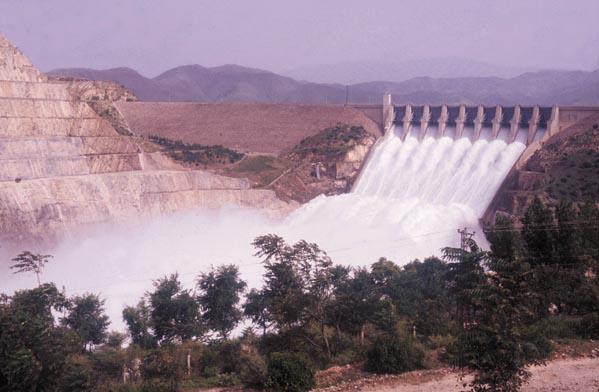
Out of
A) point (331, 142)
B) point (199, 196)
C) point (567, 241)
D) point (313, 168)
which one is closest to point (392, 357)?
point (567, 241)

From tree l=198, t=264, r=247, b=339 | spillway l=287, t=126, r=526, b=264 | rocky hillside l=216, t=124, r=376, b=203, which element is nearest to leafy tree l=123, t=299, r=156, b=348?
tree l=198, t=264, r=247, b=339

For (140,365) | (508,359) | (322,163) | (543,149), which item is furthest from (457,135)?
(508,359)


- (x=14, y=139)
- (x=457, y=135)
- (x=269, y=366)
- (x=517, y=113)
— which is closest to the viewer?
(x=269, y=366)

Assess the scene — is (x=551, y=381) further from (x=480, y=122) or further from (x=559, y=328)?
(x=480, y=122)

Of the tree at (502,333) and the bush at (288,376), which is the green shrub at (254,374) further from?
the tree at (502,333)

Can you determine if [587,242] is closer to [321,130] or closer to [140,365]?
[140,365]
